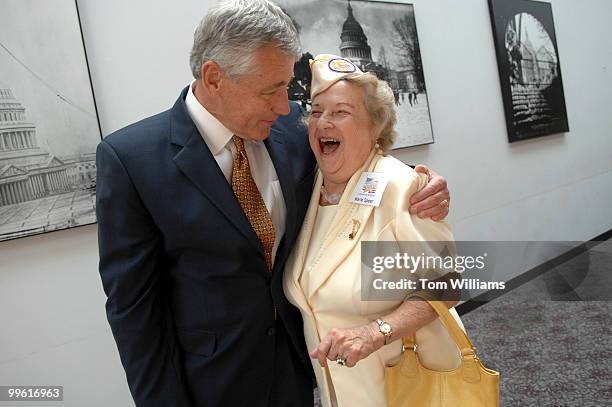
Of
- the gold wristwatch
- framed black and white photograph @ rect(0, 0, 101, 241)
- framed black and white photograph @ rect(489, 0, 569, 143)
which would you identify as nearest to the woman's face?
the gold wristwatch

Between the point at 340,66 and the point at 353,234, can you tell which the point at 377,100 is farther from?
the point at 353,234

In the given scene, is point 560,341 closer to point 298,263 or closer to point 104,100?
point 298,263

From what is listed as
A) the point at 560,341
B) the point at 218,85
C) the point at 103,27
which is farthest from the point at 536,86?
the point at 218,85

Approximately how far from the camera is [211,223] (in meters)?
1.45

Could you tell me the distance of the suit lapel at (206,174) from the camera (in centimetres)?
145

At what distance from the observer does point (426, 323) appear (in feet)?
4.87

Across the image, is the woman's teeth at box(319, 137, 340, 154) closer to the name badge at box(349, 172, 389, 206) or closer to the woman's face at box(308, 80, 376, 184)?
the woman's face at box(308, 80, 376, 184)

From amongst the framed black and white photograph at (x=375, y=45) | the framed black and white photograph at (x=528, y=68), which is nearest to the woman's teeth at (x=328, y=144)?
the framed black and white photograph at (x=375, y=45)

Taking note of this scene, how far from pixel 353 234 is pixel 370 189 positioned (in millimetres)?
146

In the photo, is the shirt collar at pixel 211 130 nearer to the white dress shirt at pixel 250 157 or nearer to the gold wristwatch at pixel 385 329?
the white dress shirt at pixel 250 157

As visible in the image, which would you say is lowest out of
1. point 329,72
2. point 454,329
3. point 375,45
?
point 454,329

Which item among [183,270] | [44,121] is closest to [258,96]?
[183,270]

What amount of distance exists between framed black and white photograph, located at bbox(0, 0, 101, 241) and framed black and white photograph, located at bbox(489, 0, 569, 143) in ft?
13.4

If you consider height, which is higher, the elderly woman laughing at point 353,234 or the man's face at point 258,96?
the man's face at point 258,96
